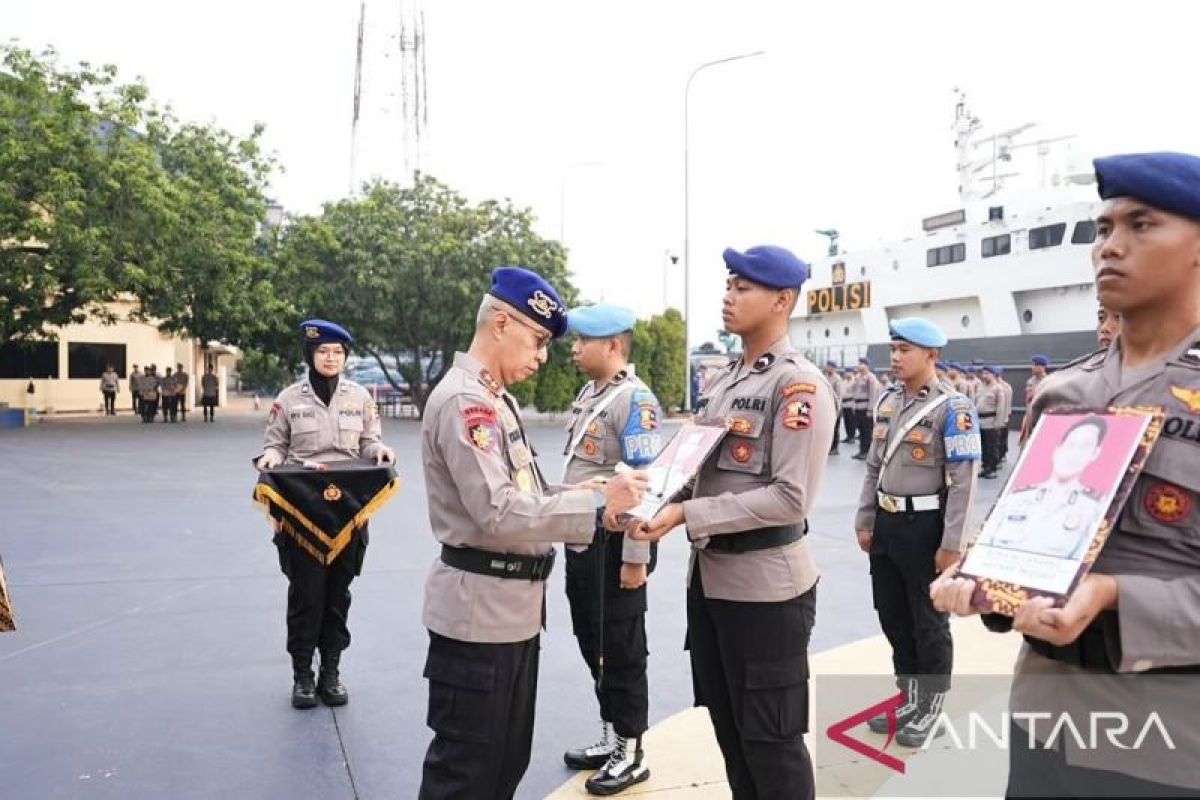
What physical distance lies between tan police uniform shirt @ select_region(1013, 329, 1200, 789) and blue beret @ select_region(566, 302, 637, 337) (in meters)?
2.43

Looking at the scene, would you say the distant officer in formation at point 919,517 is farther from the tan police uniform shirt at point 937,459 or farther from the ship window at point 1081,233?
the ship window at point 1081,233

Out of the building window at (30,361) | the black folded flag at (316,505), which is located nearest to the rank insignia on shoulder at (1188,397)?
the black folded flag at (316,505)

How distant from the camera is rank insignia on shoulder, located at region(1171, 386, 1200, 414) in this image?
A: 4.71 ft

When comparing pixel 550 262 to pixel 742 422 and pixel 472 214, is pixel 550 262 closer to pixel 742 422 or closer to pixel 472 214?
pixel 472 214

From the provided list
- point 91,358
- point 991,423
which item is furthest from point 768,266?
point 91,358

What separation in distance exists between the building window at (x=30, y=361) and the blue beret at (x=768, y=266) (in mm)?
27606

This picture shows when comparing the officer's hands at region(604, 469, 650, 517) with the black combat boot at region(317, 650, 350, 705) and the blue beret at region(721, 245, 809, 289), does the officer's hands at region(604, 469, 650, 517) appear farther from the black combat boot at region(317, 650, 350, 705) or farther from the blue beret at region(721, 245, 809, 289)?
the black combat boot at region(317, 650, 350, 705)

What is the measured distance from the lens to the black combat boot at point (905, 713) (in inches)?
152

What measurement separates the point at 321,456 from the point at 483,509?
242 centimetres

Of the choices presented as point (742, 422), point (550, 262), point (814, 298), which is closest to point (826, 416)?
point (742, 422)

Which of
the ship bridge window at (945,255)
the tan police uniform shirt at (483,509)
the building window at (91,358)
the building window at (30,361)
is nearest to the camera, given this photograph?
the tan police uniform shirt at (483,509)

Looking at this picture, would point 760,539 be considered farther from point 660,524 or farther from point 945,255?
point 945,255

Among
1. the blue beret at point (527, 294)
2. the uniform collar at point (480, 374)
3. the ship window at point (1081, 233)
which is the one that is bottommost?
the uniform collar at point (480, 374)

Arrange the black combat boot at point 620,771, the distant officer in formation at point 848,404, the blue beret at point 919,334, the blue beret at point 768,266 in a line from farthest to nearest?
the distant officer in formation at point 848,404
the blue beret at point 919,334
the black combat boot at point 620,771
the blue beret at point 768,266
